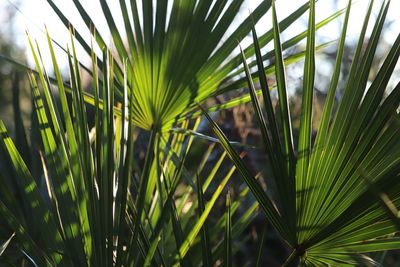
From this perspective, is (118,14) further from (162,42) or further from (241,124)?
(241,124)

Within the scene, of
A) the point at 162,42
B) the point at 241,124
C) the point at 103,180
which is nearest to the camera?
the point at 103,180

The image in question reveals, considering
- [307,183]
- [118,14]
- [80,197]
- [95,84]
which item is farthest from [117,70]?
[307,183]

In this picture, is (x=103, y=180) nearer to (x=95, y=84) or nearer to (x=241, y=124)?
(x=95, y=84)

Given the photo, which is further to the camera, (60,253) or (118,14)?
(118,14)

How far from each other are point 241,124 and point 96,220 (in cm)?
224

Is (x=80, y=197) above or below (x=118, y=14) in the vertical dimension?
below

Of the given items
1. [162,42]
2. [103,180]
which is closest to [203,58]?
[162,42]

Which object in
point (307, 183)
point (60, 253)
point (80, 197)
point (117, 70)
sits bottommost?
point (60, 253)

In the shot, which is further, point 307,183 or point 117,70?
point 117,70

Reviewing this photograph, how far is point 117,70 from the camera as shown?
5.80 feet

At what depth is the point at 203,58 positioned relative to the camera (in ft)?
5.55

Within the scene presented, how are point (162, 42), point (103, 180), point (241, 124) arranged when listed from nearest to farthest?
point (103, 180) < point (162, 42) < point (241, 124)

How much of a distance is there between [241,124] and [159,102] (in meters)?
1.69

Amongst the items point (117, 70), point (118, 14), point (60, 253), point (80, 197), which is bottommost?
point (60, 253)
